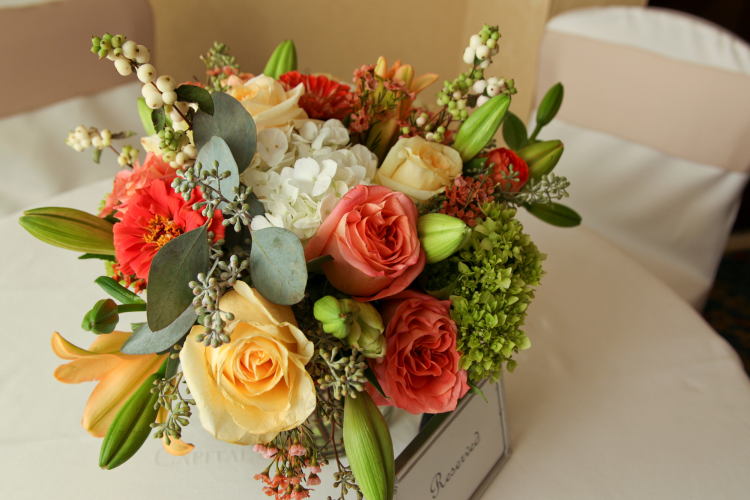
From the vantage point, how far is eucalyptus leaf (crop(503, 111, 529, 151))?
675mm

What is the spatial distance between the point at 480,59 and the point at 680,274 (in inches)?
39.2

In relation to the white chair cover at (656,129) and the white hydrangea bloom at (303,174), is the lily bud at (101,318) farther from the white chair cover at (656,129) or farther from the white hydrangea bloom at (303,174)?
the white chair cover at (656,129)

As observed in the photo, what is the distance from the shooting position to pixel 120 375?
0.48m

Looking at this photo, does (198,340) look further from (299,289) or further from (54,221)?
(54,221)

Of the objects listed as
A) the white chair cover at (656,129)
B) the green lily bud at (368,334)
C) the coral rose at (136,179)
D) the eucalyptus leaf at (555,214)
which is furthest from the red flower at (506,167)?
the white chair cover at (656,129)

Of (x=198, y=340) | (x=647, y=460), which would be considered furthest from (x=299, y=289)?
(x=647, y=460)

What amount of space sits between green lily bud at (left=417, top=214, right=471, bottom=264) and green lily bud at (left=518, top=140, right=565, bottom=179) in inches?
8.7

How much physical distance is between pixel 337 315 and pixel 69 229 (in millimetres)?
266

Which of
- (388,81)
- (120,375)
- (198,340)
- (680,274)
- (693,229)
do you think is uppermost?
(388,81)

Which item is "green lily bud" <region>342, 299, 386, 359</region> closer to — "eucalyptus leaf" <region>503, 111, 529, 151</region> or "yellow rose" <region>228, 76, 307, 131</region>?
"yellow rose" <region>228, 76, 307, 131</region>

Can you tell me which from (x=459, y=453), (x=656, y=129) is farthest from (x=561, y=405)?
(x=656, y=129)

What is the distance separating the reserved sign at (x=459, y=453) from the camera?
19.4 inches

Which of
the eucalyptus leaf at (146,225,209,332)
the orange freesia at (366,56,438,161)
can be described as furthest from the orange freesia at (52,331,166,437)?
the orange freesia at (366,56,438,161)

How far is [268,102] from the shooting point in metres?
0.50
